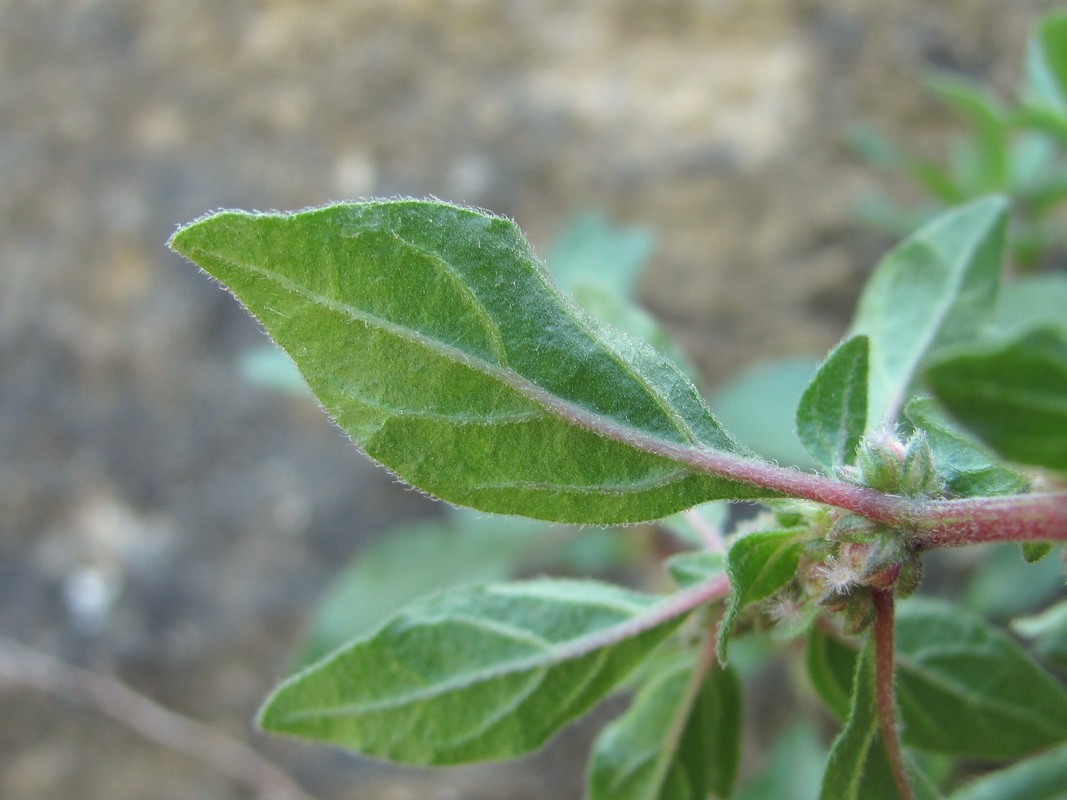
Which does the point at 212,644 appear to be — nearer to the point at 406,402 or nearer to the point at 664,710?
the point at 664,710

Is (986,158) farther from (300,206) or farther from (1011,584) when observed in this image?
(300,206)

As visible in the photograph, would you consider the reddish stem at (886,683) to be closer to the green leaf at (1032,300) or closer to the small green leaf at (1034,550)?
the small green leaf at (1034,550)

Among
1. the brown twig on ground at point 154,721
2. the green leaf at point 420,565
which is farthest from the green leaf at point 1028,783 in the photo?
the brown twig on ground at point 154,721

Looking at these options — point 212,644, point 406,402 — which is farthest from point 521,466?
point 212,644

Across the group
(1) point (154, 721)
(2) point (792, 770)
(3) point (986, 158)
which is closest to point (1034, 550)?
(2) point (792, 770)

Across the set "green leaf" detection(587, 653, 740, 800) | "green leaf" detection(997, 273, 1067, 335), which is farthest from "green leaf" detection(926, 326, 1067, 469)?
"green leaf" detection(997, 273, 1067, 335)

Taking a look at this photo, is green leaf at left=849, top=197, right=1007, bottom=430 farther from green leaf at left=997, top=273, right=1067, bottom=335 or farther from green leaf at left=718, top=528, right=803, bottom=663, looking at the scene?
green leaf at left=997, top=273, right=1067, bottom=335
